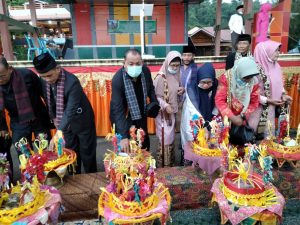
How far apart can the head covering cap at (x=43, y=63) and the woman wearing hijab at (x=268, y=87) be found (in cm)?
192

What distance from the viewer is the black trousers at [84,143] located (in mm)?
2518

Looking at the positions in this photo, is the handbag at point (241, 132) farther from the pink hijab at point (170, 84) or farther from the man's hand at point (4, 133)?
the man's hand at point (4, 133)

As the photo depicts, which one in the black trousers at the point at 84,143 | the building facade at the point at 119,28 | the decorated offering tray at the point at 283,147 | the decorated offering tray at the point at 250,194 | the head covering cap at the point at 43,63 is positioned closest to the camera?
the decorated offering tray at the point at 250,194

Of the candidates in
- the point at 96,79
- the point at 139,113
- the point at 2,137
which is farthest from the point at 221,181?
the point at 96,79

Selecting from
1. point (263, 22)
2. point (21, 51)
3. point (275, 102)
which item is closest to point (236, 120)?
point (275, 102)

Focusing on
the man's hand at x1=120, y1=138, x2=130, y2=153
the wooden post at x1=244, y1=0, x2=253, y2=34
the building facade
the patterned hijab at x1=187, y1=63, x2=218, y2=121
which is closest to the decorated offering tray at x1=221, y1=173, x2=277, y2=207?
the man's hand at x1=120, y1=138, x2=130, y2=153

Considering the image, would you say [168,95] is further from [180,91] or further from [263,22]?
[263,22]

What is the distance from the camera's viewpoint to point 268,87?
2627 millimetres

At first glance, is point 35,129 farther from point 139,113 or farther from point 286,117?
point 286,117

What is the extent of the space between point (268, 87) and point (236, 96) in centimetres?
47

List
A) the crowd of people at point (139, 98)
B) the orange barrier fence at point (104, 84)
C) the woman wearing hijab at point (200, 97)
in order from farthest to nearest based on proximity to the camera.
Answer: the orange barrier fence at point (104, 84)
the woman wearing hijab at point (200, 97)
the crowd of people at point (139, 98)

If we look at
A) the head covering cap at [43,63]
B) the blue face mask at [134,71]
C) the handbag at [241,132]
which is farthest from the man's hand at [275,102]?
the head covering cap at [43,63]

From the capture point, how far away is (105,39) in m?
7.16

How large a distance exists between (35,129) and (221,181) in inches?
74.7
